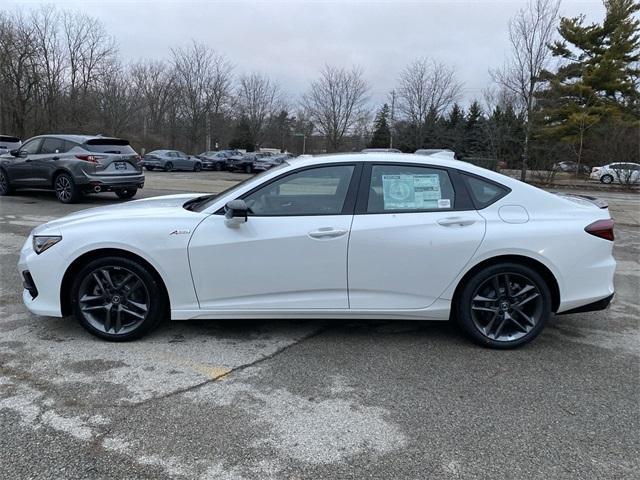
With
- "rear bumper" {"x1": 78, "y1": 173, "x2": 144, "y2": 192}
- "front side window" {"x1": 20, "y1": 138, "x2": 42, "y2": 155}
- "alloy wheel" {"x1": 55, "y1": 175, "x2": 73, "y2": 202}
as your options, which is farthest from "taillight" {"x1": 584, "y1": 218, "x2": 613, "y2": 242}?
"front side window" {"x1": 20, "y1": 138, "x2": 42, "y2": 155}

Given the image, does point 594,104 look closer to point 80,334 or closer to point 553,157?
point 553,157

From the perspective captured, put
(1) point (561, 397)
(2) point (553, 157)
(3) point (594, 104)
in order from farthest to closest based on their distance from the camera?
(3) point (594, 104) → (2) point (553, 157) → (1) point (561, 397)

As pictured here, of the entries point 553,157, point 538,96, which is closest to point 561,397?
point 553,157

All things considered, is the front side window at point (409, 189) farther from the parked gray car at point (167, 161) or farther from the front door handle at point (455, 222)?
the parked gray car at point (167, 161)

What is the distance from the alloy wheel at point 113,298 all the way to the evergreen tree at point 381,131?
4615 cm

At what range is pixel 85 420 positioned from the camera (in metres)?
2.82

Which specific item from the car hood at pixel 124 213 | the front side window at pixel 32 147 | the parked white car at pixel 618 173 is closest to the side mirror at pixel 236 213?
the car hood at pixel 124 213

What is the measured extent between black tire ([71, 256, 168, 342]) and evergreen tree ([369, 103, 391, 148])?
46.1m

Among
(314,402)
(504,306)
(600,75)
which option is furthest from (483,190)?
(600,75)

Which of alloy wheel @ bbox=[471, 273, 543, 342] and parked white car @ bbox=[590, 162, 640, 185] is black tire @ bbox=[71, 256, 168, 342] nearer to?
alloy wheel @ bbox=[471, 273, 543, 342]

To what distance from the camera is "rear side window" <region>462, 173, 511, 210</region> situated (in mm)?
3895

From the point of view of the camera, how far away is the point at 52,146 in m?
11.8

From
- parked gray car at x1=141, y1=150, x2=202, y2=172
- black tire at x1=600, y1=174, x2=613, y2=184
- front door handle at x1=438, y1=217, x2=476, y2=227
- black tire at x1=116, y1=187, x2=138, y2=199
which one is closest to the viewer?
front door handle at x1=438, y1=217, x2=476, y2=227

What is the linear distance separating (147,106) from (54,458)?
5589cm
